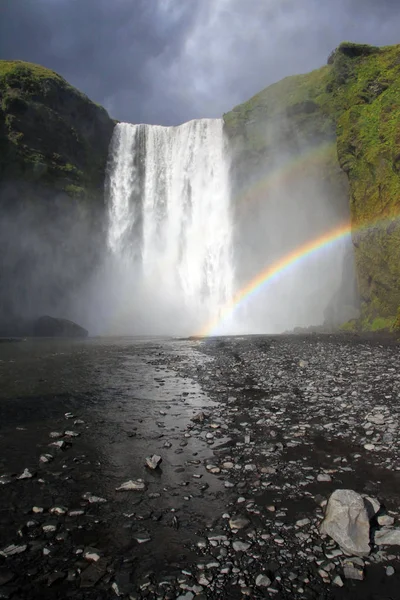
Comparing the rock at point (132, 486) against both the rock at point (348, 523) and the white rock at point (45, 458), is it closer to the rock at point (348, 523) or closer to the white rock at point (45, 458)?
the white rock at point (45, 458)

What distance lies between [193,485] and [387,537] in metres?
2.68

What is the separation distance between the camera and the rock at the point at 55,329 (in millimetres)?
41688

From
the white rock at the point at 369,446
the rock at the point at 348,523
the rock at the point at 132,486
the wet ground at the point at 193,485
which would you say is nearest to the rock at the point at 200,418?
the wet ground at the point at 193,485

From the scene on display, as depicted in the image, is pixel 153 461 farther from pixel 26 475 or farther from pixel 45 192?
pixel 45 192

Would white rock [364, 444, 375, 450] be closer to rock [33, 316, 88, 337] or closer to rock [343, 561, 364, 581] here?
rock [343, 561, 364, 581]

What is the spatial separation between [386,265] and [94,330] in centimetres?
3601

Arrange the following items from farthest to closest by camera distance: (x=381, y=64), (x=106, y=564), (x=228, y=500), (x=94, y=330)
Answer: (x=94, y=330) < (x=381, y=64) < (x=228, y=500) < (x=106, y=564)

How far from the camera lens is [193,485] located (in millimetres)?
5625

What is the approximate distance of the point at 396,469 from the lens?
5867 millimetres

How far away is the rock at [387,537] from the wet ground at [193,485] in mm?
138

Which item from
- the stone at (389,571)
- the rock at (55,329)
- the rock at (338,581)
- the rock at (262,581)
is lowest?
the rock at (262,581)

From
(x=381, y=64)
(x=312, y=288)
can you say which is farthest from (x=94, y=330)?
(x=381, y=64)

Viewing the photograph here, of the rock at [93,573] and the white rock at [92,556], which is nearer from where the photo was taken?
the rock at [93,573]

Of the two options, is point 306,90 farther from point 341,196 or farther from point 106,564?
point 106,564
